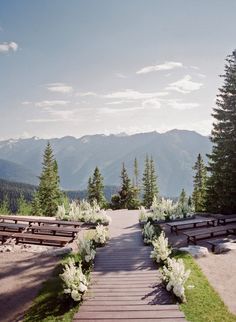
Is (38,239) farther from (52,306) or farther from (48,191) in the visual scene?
(48,191)

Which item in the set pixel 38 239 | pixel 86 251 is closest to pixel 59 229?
pixel 38 239

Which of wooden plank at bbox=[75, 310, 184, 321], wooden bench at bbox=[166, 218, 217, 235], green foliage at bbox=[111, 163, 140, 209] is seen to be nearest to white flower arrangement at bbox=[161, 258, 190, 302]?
wooden plank at bbox=[75, 310, 184, 321]

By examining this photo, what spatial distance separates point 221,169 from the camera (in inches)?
1264

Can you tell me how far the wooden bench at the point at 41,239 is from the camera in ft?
66.9

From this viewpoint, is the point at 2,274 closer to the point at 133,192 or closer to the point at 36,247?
the point at 36,247

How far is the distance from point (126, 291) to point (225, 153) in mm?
22475

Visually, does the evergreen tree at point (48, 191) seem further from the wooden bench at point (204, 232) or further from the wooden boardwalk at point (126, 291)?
the wooden boardwalk at point (126, 291)

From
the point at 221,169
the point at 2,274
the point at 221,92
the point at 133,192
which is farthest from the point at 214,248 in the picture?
the point at 133,192

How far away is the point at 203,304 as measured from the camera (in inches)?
461

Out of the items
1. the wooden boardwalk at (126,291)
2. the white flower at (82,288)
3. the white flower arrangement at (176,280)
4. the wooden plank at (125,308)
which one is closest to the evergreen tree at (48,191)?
Result: the wooden boardwalk at (126,291)

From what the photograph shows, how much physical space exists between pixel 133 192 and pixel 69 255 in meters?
55.1

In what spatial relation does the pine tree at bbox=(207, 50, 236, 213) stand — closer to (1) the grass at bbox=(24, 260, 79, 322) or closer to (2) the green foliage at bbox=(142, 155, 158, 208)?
(1) the grass at bbox=(24, 260, 79, 322)

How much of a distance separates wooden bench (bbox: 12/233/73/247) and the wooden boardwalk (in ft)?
8.72

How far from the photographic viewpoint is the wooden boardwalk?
10.4m
